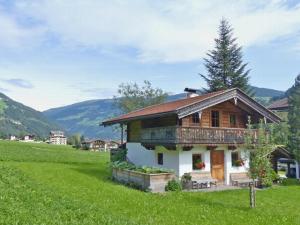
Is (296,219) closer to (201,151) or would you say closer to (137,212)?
(137,212)

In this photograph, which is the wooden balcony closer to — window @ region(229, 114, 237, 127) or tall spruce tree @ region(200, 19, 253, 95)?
window @ region(229, 114, 237, 127)

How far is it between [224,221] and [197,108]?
12.4 m

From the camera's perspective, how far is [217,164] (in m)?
29.5

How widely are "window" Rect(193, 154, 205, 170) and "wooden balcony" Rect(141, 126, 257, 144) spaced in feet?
5.99

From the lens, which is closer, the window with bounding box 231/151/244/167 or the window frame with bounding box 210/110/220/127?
the window frame with bounding box 210/110/220/127

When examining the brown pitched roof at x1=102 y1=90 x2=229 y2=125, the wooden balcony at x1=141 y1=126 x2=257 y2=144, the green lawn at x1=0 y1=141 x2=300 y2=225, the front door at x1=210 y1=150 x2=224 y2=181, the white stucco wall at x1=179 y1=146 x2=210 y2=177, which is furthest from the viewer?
the front door at x1=210 y1=150 x2=224 y2=181

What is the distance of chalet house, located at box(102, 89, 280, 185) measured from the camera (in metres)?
26.7

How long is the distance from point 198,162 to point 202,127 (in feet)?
9.41

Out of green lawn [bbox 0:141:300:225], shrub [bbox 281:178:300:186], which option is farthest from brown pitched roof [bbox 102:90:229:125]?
shrub [bbox 281:178:300:186]

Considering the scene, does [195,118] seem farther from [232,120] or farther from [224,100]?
[232,120]

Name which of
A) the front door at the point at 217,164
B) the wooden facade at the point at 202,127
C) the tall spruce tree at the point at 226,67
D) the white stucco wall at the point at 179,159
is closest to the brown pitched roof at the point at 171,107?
the wooden facade at the point at 202,127

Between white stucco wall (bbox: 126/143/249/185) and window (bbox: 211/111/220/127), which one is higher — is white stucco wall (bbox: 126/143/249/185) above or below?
below

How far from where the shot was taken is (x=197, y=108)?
2697cm

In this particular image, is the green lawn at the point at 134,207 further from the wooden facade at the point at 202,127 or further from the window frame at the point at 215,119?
the window frame at the point at 215,119
